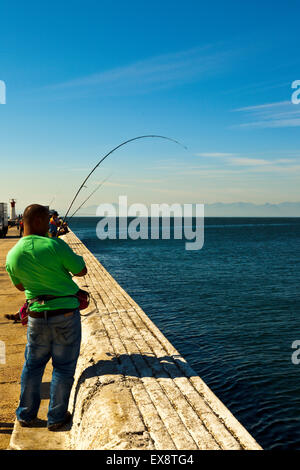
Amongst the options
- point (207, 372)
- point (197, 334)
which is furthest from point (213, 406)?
point (197, 334)

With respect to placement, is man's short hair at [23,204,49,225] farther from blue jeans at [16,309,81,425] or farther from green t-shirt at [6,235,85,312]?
blue jeans at [16,309,81,425]

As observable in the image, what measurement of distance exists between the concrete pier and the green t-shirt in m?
1.09

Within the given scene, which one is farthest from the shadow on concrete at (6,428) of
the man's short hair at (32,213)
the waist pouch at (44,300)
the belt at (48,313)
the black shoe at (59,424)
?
the man's short hair at (32,213)

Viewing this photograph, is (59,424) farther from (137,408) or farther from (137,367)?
(137,367)

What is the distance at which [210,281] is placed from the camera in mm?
24500

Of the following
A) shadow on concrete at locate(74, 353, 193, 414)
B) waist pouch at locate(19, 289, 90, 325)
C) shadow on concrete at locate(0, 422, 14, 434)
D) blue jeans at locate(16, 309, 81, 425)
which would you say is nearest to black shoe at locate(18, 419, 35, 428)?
blue jeans at locate(16, 309, 81, 425)

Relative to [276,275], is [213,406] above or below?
above

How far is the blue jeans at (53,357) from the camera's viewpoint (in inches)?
139

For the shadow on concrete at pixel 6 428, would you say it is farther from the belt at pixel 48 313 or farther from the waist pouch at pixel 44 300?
the belt at pixel 48 313

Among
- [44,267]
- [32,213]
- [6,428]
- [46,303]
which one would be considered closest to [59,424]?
[6,428]

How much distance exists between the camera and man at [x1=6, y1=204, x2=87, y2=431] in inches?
135
